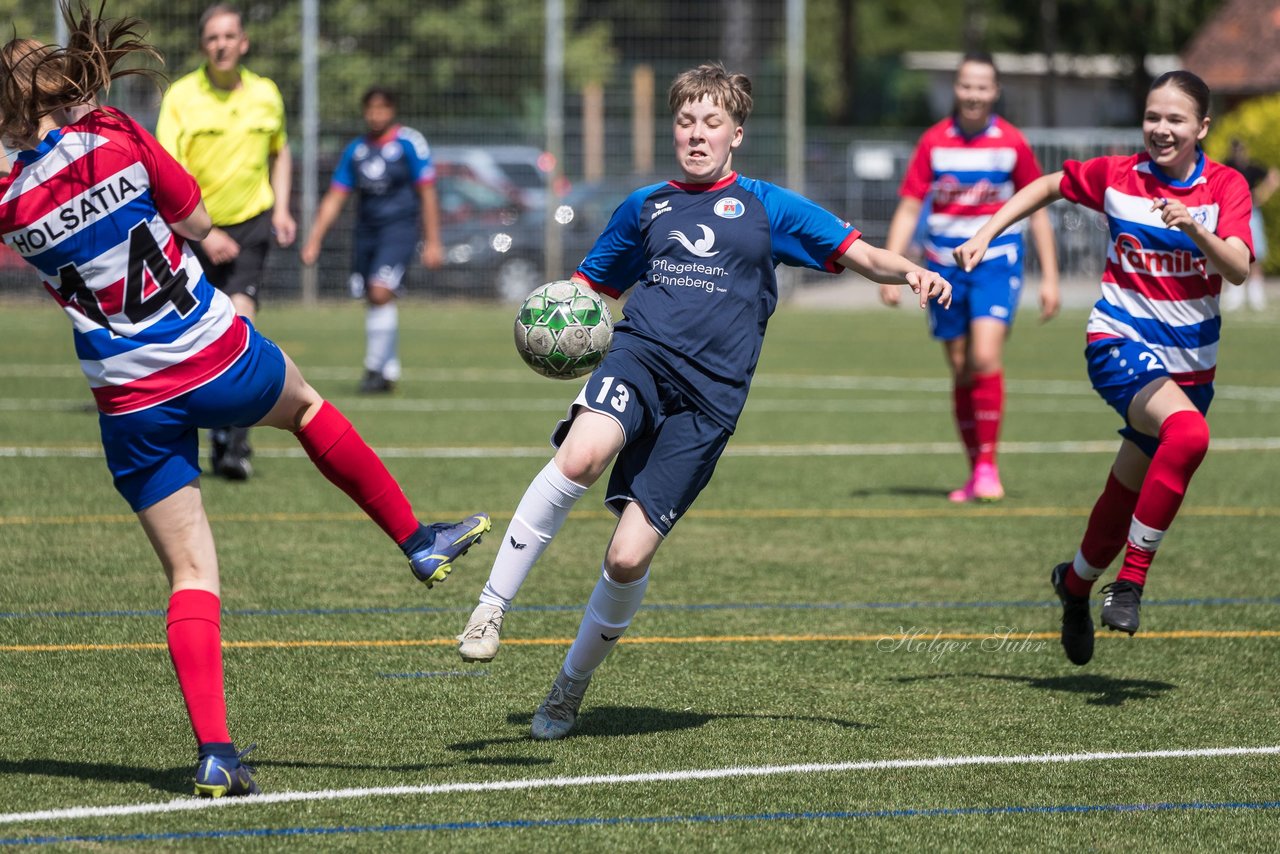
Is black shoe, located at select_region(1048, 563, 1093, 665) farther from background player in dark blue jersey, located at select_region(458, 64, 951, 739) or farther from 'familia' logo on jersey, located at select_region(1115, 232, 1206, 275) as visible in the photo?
background player in dark blue jersey, located at select_region(458, 64, 951, 739)

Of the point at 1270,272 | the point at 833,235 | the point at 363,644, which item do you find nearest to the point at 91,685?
the point at 363,644

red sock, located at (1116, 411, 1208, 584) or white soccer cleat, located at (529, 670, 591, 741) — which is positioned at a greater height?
red sock, located at (1116, 411, 1208, 584)

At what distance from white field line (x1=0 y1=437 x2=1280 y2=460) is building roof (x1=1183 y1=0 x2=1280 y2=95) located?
30.0 metres

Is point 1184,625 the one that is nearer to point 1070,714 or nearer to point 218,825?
point 1070,714

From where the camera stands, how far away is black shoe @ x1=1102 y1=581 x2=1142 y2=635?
5691mm

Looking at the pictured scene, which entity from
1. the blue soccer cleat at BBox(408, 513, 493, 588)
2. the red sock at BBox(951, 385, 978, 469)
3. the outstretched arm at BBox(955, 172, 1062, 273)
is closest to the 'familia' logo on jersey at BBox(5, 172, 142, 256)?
the blue soccer cleat at BBox(408, 513, 493, 588)

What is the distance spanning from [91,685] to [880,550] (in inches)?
163

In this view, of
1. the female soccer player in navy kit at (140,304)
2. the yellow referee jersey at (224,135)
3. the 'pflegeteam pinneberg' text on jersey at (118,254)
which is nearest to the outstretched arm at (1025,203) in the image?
the female soccer player in navy kit at (140,304)

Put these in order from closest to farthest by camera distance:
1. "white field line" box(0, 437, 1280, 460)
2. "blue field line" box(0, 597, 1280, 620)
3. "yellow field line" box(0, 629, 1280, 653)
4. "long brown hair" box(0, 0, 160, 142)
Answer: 1. "long brown hair" box(0, 0, 160, 142)
2. "yellow field line" box(0, 629, 1280, 653)
3. "blue field line" box(0, 597, 1280, 620)
4. "white field line" box(0, 437, 1280, 460)

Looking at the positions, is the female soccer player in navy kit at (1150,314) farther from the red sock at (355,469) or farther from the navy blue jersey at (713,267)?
the red sock at (355,469)

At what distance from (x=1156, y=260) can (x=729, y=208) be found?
1694mm

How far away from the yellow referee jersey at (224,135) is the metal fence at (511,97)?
16309 millimetres

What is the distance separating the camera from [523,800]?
15.1 ft

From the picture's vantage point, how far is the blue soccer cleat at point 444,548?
500cm
